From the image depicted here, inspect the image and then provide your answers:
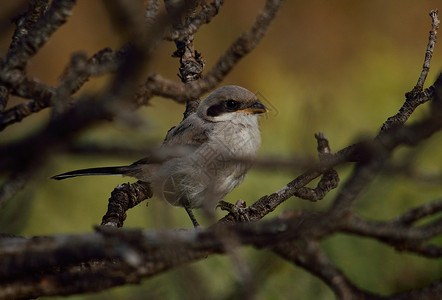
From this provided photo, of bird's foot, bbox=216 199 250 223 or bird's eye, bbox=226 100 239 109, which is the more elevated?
bird's eye, bbox=226 100 239 109

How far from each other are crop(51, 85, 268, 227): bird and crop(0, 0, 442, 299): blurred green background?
155mm

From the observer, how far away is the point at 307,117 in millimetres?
1340

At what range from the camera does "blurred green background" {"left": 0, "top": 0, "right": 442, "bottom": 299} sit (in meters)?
2.57

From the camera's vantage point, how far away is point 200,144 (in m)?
2.51

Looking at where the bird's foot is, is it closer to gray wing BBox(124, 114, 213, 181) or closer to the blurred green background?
the blurred green background

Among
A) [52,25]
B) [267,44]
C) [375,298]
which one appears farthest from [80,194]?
[375,298]

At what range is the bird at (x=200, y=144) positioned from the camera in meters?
2.40

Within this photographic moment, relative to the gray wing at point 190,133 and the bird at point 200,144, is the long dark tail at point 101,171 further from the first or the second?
the gray wing at point 190,133

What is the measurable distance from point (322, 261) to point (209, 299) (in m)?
0.17

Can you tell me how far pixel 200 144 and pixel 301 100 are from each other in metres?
1.79

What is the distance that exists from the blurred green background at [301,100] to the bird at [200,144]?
0.51 ft

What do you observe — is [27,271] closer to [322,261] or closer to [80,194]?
[322,261]

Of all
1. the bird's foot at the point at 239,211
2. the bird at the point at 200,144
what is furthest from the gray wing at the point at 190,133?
the bird's foot at the point at 239,211

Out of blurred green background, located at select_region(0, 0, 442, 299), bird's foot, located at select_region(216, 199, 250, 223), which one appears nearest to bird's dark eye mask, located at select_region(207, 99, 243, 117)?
blurred green background, located at select_region(0, 0, 442, 299)
